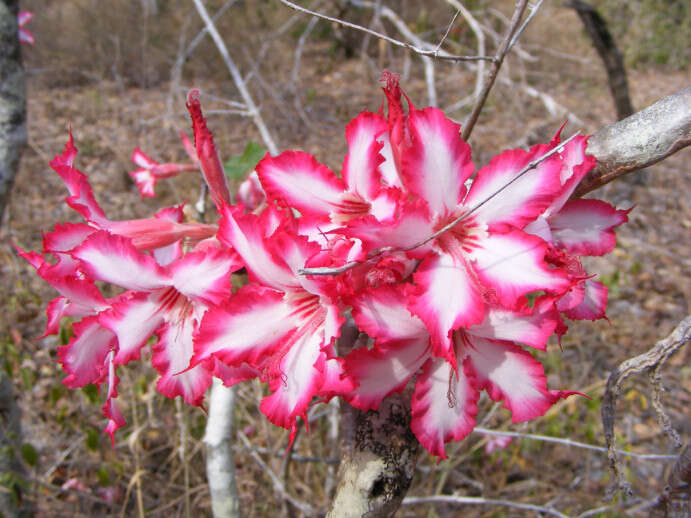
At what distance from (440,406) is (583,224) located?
0.36 metres

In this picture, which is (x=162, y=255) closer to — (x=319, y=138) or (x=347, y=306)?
(x=347, y=306)

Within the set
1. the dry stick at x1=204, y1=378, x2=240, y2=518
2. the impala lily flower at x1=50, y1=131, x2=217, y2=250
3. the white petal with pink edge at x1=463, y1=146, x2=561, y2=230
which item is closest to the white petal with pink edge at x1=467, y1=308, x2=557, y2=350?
the white petal with pink edge at x1=463, y1=146, x2=561, y2=230

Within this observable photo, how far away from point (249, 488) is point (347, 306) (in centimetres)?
185

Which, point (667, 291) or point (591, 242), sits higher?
point (591, 242)

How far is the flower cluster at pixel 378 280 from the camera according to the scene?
607 mm

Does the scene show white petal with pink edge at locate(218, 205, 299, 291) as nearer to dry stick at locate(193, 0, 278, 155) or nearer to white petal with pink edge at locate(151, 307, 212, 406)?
white petal with pink edge at locate(151, 307, 212, 406)

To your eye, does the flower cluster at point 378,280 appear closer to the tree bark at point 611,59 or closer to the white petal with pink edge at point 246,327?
the white petal with pink edge at point 246,327

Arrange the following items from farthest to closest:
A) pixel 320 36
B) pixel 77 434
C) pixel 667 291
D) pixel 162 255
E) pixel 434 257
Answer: pixel 320 36 → pixel 667 291 → pixel 77 434 → pixel 162 255 → pixel 434 257

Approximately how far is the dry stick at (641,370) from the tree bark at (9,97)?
5.37ft

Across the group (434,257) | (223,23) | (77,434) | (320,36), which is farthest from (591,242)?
(320,36)

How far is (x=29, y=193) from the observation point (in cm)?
418

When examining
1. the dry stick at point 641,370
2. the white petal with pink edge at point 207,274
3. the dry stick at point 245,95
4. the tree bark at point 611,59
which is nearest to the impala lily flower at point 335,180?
the white petal with pink edge at point 207,274

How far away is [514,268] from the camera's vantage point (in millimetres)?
596

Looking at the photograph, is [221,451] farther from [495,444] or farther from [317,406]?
[495,444]
